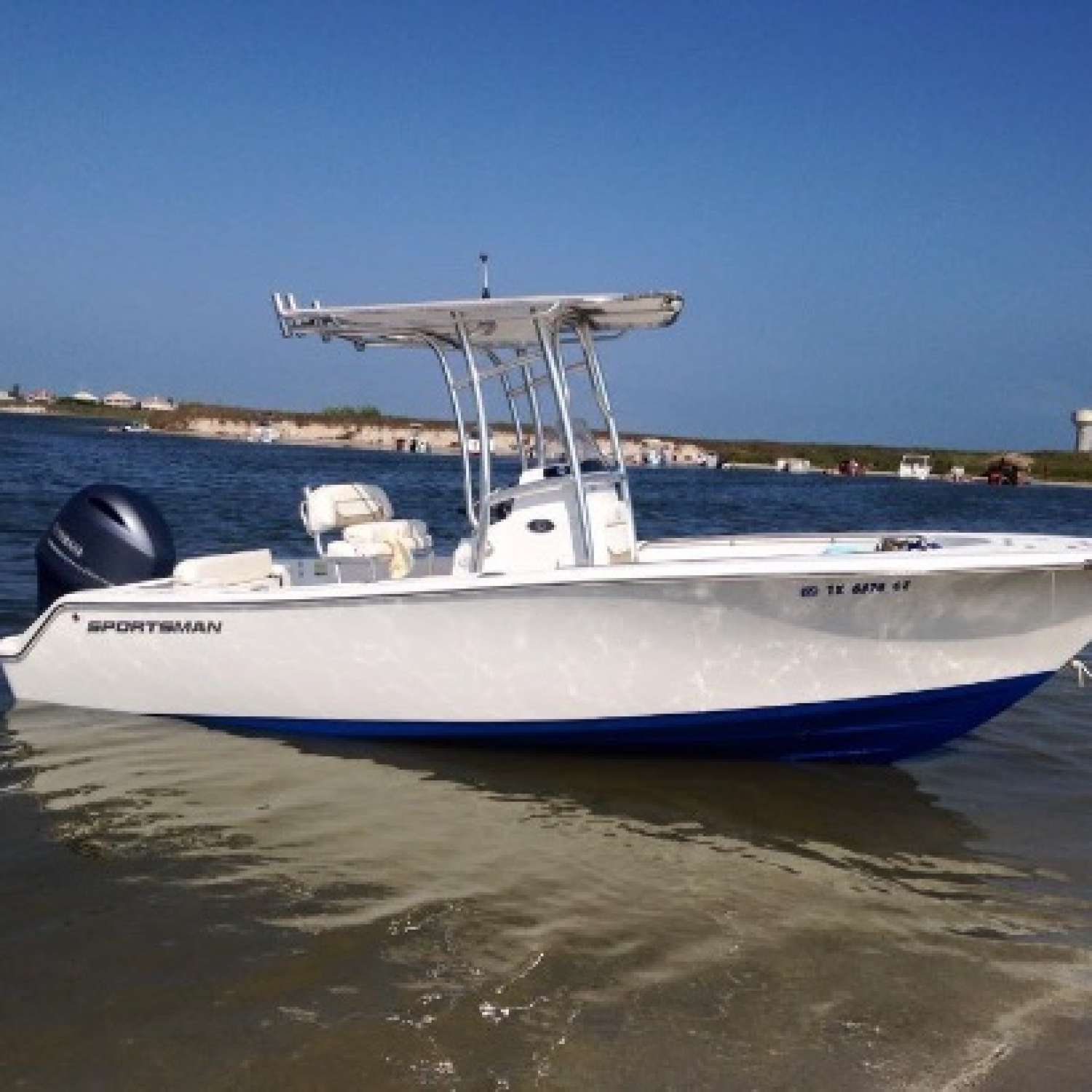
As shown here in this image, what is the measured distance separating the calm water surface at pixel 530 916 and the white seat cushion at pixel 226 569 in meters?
0.94

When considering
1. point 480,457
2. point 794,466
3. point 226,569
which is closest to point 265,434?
point 794,466

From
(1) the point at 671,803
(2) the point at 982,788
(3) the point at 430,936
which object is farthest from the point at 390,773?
(2) the point at 982,788

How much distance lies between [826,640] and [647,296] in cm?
209

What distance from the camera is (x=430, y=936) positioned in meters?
4.77

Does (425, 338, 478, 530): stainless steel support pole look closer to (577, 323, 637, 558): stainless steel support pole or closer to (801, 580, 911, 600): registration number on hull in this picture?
(577, 323, 637, 558): stainless steel support pole

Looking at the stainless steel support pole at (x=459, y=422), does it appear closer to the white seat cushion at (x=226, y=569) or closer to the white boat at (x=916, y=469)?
the white seat cushion at (x=226, y=569)

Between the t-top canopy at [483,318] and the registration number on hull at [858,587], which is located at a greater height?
the t-top canopy at [483,318]

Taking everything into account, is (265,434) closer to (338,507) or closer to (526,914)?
(338,507)

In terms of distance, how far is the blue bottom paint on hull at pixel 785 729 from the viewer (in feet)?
21.4

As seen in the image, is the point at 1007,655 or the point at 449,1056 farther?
the point at 1007,655

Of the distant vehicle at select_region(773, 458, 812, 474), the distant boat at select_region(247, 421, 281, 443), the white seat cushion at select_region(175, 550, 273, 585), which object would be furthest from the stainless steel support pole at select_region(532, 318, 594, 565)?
the distant boat at select_region(247, 421, 281, 443)

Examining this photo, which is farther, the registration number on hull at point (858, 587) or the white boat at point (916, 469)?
the white boat at point (916, 469)

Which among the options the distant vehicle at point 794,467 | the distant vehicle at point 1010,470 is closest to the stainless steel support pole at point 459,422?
the distant vehicle at point 1010,470

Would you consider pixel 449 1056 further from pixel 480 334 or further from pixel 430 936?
pixel 480 334
